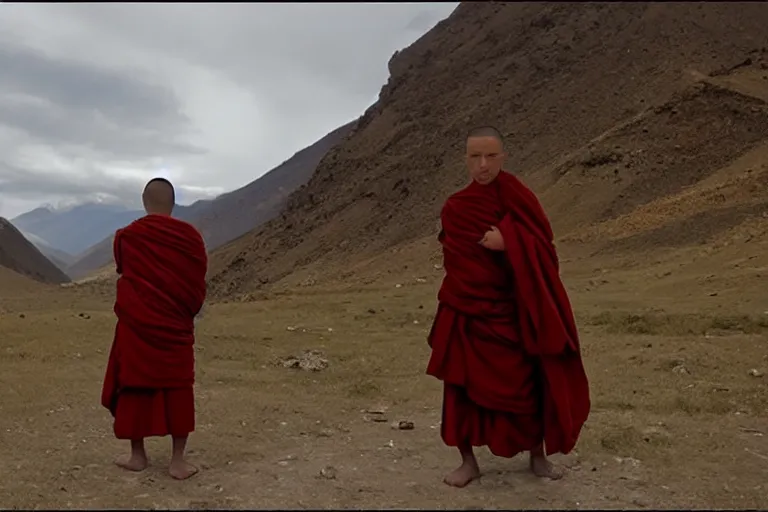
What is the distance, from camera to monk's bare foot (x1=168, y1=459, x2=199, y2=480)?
450 centimetres

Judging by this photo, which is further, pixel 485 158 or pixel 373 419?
pixel 373 419

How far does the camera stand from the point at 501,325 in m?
4.19

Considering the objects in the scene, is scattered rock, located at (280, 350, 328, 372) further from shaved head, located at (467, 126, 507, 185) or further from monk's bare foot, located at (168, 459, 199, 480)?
shaved head, located at (467, 126, 507, 185)

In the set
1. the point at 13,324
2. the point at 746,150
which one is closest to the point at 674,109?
the point at 746,150

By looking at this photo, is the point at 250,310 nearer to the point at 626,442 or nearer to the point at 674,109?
the point at 626,442

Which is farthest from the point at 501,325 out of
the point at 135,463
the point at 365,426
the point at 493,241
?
the point at 135,463

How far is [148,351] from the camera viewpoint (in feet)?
14.4

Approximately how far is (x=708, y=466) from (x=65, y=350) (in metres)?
7.13

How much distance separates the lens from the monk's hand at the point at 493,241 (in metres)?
4.11

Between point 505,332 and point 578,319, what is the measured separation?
716 cm

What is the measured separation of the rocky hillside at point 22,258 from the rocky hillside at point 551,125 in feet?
41.4

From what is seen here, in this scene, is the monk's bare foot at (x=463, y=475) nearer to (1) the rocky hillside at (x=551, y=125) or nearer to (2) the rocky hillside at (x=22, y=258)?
(1) the rocky hillside at (x=551, y=125)

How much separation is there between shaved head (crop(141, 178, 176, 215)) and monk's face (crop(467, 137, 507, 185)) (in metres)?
1.78

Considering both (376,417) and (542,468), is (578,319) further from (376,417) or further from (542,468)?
(542,468)
